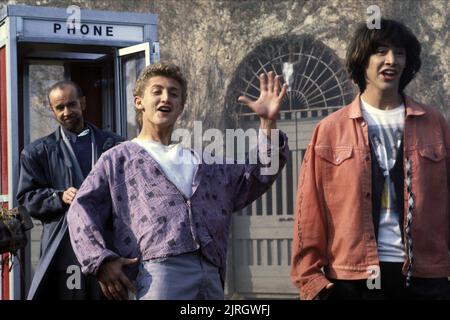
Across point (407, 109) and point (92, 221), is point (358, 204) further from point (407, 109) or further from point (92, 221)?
point (92, 221)

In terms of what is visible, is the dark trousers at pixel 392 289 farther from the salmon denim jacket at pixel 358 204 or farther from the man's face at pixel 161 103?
the man's face at pixel 161 103

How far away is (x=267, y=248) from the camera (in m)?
12.5

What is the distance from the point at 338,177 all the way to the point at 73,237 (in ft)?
3.49

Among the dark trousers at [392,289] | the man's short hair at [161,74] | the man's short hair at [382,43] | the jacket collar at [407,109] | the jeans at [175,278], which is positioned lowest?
the dark trousers at [392,289]

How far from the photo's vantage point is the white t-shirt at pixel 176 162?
12.0 feet

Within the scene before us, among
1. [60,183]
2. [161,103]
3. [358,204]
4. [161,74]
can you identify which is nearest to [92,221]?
[161,103]

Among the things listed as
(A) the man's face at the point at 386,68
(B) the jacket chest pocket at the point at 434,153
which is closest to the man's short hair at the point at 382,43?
(A) the man's face at the point at 386,68

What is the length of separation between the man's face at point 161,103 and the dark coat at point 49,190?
155cm

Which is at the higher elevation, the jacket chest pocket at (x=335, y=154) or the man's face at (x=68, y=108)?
the man's face at (x=68, y=108)

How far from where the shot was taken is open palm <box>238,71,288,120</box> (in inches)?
143

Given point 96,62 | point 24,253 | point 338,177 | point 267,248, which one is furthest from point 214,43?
point 338,177

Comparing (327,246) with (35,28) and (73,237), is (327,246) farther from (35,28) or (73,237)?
(35,28)

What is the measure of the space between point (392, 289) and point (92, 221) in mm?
1152

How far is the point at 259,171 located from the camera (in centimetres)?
374
